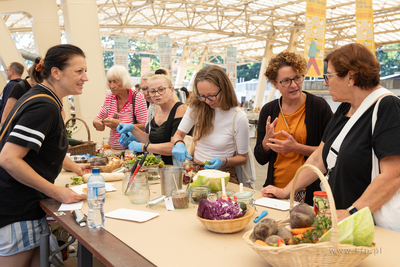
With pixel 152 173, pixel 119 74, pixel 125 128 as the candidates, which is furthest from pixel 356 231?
pixel 119 74

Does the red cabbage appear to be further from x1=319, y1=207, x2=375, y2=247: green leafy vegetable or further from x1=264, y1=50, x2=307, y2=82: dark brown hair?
x1=264, y1=50, x2=307, y2=82: dark brown hair

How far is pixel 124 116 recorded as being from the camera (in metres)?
3.88

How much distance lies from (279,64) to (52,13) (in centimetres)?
601

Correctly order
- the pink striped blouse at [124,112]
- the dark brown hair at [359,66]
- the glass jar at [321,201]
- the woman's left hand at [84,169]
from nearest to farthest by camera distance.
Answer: the glass jar at [321,201] → the dark brown hair at [359,66] → the woman's left hand at [84,169] → the pink striped blouse at [124,112]

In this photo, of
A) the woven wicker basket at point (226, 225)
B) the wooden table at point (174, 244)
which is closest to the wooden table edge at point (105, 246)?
the wooden table at point (174, 244)

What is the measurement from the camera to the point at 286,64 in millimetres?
2438

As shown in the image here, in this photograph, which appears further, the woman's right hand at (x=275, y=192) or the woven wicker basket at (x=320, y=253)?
the woman's right hand at (x=275, y=192)

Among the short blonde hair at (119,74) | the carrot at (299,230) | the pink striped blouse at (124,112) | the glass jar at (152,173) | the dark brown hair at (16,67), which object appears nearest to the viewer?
the carrot at (299,230)

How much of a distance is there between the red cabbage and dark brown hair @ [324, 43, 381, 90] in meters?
0.88

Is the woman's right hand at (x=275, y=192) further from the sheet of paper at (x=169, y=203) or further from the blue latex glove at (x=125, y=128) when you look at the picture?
the blue latex glove at (x=125, y=128)

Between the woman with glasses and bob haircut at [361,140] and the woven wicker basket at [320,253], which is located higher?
the woman with glasses and bob haircut at [361,140]

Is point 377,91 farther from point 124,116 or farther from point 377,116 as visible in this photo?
point 124,116

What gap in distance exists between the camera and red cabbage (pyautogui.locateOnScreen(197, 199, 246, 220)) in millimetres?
1445

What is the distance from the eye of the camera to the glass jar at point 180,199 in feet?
6.05
